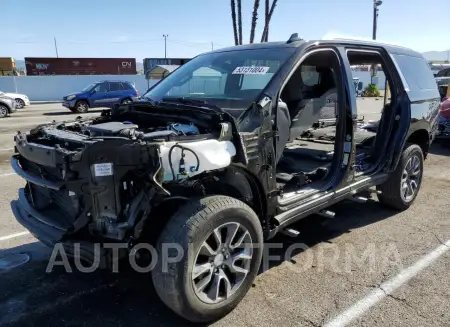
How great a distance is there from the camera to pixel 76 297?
3.16m

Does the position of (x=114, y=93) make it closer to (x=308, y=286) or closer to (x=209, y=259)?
(x=308, y=286)

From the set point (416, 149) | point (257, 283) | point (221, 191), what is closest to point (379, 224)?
point (416, 149)

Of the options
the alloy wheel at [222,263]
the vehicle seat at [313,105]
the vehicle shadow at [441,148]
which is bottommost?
the vehicle shadow at [441,148]

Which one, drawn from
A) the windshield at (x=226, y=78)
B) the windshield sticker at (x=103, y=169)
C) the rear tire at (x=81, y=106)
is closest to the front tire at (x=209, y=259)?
the windshield sticker at (x=103, y=169)

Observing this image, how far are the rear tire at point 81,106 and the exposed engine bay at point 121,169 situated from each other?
59.7ft

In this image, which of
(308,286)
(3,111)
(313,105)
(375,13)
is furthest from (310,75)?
(375,13)

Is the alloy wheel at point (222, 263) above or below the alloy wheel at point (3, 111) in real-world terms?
above

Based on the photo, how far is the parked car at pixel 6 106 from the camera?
58.0 ft

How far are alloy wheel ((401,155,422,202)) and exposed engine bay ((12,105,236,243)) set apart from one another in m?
3.03

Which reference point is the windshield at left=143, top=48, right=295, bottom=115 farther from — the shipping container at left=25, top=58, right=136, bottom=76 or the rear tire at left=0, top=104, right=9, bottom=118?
the shipping container at left=25, top=58, right=136, bottom=76

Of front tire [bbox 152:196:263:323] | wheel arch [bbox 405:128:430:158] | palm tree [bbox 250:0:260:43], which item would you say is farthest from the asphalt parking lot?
palm tree [bbox 250:0:260:43]

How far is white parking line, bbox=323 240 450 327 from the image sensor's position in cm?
284

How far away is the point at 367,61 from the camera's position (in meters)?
5.16

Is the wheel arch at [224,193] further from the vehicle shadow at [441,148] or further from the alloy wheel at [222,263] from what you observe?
the vehicle shadow at [441,148]
